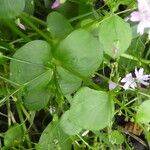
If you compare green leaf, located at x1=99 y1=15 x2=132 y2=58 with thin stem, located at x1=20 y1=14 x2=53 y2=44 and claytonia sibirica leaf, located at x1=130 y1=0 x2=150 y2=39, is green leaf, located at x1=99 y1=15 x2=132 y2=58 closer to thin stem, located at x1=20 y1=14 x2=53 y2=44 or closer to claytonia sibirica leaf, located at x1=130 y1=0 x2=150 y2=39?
claytonia sibirica leaf, located at x1=130 y1=0 x2=150 y2=39

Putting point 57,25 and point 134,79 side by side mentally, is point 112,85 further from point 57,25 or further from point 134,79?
point 57,25

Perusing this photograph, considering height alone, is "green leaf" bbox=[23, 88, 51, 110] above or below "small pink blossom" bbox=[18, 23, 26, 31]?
below

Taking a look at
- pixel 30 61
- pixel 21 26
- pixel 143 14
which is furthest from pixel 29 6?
pixel 143 14

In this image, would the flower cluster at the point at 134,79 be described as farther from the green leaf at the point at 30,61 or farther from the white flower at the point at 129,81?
the green leaf at the point at 30,61

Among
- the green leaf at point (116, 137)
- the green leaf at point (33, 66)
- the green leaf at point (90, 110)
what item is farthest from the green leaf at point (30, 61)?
the green leaf at point (116, 137)

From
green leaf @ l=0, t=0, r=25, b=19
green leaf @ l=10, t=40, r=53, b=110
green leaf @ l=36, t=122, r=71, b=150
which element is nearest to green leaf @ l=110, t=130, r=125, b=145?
green leaf @ l=36, t=122, r=71, b=150

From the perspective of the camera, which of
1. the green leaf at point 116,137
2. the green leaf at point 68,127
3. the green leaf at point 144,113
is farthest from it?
the green leaf at point 116,137
